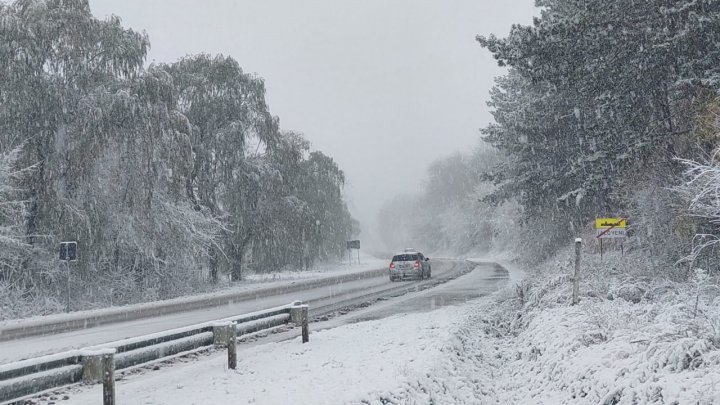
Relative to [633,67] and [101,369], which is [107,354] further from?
[633,67]

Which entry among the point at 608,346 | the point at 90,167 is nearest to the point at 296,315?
the point at 608,346

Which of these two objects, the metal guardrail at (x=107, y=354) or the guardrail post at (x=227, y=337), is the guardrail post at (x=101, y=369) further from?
the guardrail post at (x=227, y=337)

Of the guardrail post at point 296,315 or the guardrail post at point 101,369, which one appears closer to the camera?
the guardrail post at point 101,369

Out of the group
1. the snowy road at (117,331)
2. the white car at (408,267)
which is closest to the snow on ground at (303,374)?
the snowy road at (117,331)

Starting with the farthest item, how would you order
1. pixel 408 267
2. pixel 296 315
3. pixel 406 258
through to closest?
pixel 406 258 → pixel 408 267 → pixel 296 315

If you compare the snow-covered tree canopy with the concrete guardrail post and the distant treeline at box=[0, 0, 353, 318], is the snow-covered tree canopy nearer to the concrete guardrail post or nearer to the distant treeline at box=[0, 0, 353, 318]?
the concrete guardrail post

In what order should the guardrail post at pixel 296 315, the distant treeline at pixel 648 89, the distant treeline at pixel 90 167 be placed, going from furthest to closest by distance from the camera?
the distant treeline at pixel 90 167 → the distant treeline at pixel 648 89 → the guardrail post at pixel 296 315

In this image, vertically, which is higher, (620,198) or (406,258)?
(620,198)

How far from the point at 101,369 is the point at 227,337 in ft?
8.74

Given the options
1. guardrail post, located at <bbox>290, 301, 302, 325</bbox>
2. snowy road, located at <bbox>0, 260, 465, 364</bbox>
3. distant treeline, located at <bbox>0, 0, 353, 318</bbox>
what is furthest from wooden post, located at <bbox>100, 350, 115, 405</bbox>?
distant treeline, located at <bbox>0, 0, 353, 318</bbox>

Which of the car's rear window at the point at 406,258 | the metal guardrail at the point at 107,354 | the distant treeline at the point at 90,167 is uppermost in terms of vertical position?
the distant treeline at the point at 90,167

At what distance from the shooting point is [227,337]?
9203mm

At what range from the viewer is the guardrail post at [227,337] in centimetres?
919

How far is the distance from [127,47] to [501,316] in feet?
60.9
